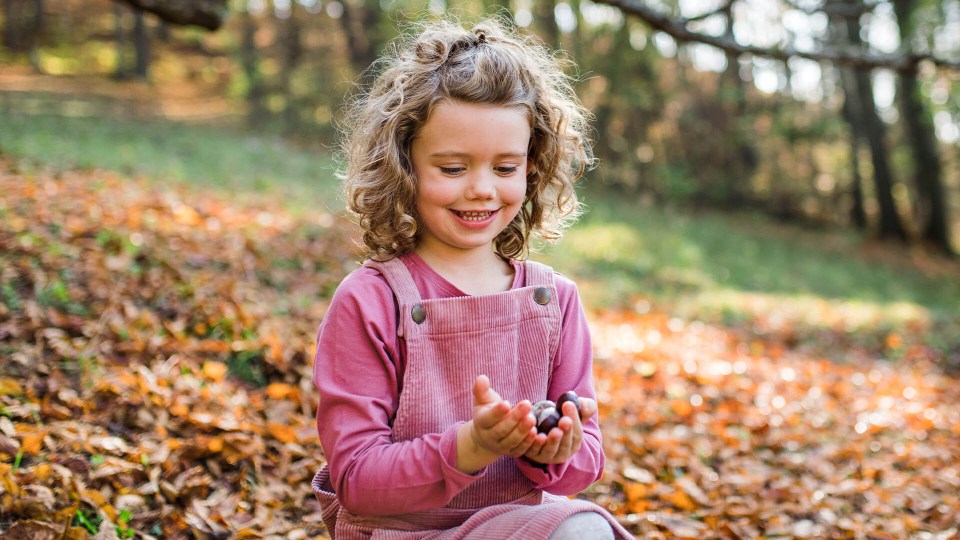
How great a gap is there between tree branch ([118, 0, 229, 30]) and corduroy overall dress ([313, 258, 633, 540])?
3.53m

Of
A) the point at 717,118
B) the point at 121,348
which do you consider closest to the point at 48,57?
the point at 717,118

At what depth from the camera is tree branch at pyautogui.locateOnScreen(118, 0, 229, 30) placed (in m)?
4.85

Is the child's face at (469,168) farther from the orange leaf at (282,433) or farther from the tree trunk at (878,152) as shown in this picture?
the tree trunk at (878,152)

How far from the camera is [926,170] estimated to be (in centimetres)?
1622

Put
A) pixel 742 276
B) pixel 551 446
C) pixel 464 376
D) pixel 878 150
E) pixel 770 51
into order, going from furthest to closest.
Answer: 1. pixel 878 150
2. pixel 742 276
3. pixel 770 51
4. pixel 464 376
5. pixel 551 446

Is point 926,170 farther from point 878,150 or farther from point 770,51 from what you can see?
point 770,51

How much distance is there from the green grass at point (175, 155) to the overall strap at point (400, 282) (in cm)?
602

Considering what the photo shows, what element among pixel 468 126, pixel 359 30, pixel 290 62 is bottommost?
pixel 468 126

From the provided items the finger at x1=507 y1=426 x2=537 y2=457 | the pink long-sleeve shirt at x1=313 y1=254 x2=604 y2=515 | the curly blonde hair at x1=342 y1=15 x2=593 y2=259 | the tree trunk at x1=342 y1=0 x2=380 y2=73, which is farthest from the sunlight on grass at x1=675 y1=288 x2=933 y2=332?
the tree trunk at x1=342 y1=0 x2=380 y2=73

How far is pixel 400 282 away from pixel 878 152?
17.4 meters

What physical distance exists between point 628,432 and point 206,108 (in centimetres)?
2088

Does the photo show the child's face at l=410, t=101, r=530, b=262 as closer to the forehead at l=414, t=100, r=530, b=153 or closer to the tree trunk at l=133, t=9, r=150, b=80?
the forehead at l=414, t=100, r=530, b=153

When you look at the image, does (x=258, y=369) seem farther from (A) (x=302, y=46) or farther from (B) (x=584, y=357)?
(A) (x=302, y=46)

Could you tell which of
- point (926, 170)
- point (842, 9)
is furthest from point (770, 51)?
point (926, 170)
